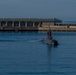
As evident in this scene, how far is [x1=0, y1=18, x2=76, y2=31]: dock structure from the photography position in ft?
374

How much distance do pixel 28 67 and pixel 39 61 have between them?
406 centimetres

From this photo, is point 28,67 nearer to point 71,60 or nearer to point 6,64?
point 6,64

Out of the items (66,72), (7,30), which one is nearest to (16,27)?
(7,30)

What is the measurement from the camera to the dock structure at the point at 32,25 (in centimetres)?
11412

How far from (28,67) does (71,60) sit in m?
5.53

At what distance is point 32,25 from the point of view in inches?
4732

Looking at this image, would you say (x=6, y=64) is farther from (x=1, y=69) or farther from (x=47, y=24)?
(x=47, y=24)

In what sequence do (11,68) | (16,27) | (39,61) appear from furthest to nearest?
(16,27) < (39,61) < (11,68)

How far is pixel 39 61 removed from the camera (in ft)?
115

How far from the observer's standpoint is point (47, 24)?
120m

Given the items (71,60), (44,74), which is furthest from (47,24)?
(44,74)

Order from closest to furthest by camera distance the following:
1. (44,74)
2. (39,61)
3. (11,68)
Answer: (44,74) → (11,68) → (39,61)

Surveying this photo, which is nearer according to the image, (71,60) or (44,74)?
(44,74)

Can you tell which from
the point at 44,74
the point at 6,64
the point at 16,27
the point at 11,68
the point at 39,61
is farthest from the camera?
the point at 16,27
